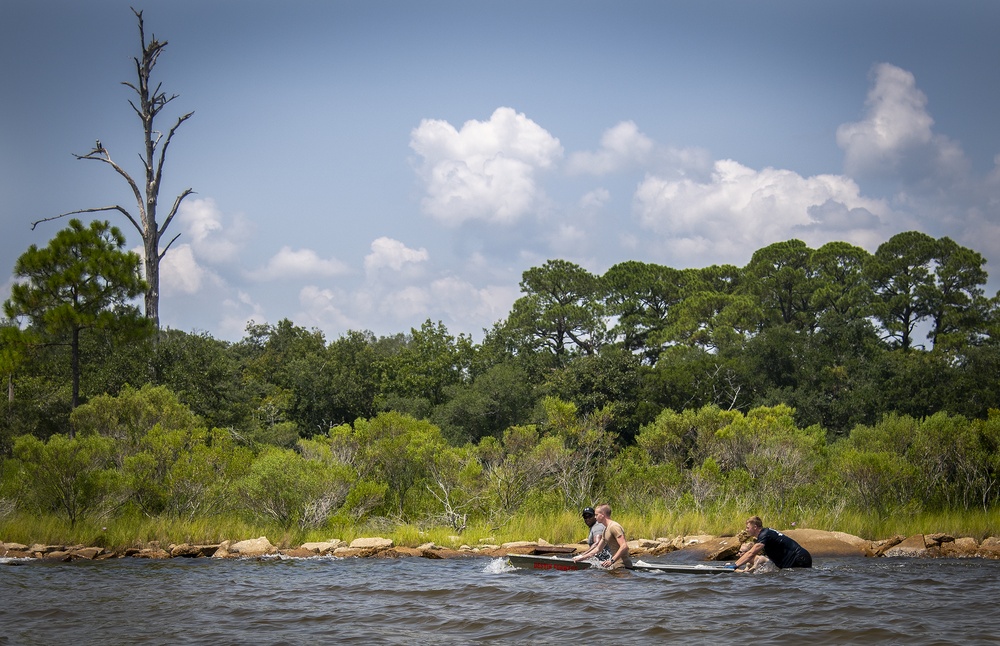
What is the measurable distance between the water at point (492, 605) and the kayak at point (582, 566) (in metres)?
0.22

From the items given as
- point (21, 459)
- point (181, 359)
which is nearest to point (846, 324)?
point (181, 359)

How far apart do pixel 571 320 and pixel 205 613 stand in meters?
42.4

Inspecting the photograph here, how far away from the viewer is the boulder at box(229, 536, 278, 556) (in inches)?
862

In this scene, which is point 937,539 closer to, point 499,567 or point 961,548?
point 961,548

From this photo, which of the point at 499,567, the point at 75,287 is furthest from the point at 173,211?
the point at 499,567

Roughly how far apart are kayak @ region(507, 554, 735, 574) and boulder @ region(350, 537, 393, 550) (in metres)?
4.69

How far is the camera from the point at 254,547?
2198 centimetres

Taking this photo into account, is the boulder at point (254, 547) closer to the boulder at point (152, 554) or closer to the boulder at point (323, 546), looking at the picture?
the boulder at point (323, 546)

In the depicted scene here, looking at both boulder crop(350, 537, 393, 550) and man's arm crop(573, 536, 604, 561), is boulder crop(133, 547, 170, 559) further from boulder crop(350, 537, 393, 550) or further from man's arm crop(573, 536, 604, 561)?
man's arm crop(573, 536, 604, 561)

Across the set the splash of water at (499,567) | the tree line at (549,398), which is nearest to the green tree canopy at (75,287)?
the tree line at (549,398)

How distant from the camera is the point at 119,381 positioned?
34.8 meters

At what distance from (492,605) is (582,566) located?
169 inches

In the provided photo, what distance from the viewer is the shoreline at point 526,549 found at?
2097cm

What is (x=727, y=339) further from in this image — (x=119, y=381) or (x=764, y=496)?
(x=119, y=381)
